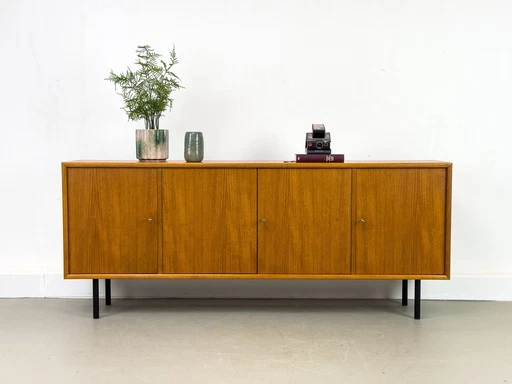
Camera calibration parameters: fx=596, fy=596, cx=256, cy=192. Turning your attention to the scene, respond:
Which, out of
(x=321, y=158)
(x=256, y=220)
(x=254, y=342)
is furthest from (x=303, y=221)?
(x=254, y=342)

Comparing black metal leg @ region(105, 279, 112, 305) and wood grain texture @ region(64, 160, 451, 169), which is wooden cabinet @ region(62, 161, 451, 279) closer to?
wood grain texture @ region(64, 160, 451, 169)

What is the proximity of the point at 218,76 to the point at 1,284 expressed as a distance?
6.86ft

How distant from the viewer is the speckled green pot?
144 inches

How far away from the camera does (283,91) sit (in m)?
4.12

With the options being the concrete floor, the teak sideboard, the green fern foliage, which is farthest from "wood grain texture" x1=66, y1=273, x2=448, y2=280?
the green fern foliage

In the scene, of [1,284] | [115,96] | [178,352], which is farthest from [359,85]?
[1,284]

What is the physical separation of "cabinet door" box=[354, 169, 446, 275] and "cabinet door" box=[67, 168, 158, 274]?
1242mm

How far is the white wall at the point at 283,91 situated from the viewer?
13.4 feet

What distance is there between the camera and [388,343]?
317 cm

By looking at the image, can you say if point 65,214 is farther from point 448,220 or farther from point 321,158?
point 448,220

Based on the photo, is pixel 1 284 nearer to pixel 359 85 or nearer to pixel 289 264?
pixel 289 264

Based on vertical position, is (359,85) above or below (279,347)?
above

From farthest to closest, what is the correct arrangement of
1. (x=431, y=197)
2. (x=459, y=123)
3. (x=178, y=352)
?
(x=459, y=123) → (x=431, y=197) → (x=178, y=352)

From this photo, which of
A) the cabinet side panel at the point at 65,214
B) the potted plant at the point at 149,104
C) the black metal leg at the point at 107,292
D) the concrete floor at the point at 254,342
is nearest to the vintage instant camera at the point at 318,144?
the potted plant at the point at 149,104
